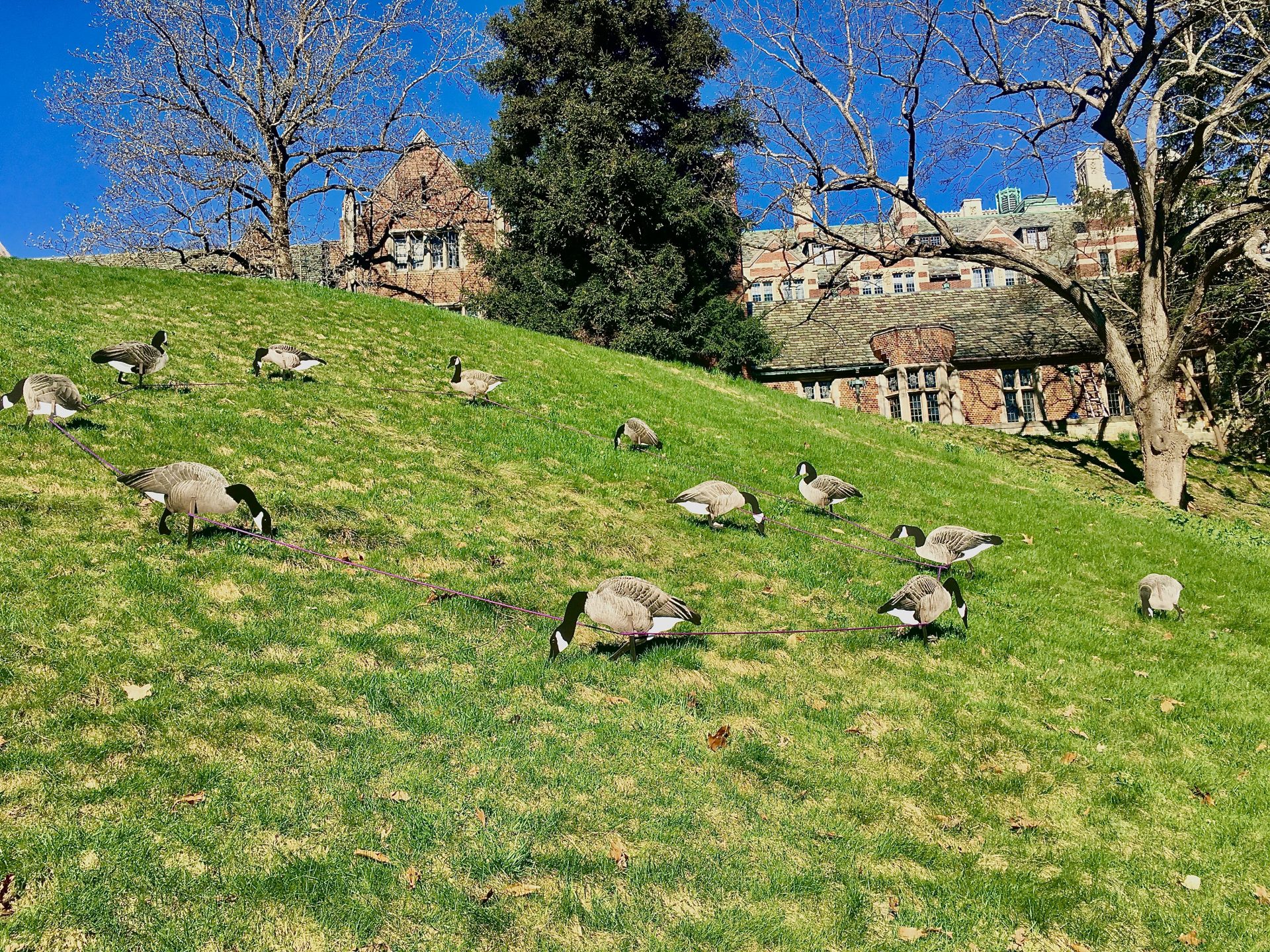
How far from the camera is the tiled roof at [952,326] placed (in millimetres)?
37344

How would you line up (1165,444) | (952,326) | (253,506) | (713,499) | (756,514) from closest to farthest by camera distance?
(253,506) < (713,499) < (756,514) < (1165,444) < (952,326)

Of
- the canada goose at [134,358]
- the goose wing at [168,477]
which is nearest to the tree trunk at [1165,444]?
the goose wing at [168,477]

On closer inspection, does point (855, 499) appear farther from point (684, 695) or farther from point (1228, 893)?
point (1228, 893)

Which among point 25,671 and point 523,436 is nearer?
point 25,671

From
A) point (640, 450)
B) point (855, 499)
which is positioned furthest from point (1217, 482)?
point (640, 450)

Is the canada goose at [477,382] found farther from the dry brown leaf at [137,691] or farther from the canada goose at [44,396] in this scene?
the dry brown leaf at [137,691]

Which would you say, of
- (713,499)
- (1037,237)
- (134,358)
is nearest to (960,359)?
(713,499)

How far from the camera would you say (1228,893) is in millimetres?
6031

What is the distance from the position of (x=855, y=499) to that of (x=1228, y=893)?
9561mm

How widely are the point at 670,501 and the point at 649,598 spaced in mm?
3886

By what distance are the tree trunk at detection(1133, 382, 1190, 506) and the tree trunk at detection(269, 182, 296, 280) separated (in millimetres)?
32283

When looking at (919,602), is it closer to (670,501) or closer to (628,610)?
(628,610)

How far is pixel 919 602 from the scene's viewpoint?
9.21 metres

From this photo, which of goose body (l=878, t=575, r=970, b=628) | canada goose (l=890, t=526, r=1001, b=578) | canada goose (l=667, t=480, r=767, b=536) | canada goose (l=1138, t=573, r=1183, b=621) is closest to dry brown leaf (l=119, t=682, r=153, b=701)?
canada goose (l=667, t=480, r=767, b=536)
